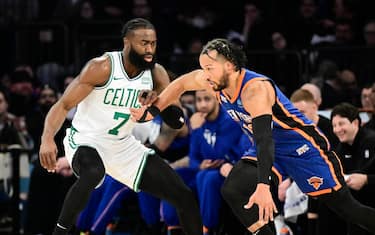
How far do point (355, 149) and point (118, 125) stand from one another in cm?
184

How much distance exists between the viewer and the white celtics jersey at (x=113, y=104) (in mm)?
6461

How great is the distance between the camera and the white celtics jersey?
6461mm

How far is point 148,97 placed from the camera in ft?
20.6

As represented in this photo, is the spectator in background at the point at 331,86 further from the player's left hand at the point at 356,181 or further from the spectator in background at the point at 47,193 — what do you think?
the spectator in background at the point at 47,193

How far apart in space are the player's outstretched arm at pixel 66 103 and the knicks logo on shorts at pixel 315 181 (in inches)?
60.6

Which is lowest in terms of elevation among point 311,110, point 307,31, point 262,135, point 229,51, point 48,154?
point 48,154

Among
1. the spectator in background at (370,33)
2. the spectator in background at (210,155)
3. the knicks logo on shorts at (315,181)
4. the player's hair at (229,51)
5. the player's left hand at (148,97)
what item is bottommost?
the spectator in background at (210,155)

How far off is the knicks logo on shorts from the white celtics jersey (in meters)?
1.27

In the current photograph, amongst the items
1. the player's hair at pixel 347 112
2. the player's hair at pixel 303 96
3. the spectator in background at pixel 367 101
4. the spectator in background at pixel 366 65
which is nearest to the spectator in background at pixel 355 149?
the player's hair at pixel 347 112

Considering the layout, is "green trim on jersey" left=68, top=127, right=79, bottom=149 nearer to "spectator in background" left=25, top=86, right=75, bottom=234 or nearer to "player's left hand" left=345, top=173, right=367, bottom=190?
"spectator in background" left=25, top=86, right=75, bottom=234

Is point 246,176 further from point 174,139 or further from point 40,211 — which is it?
point 40,211

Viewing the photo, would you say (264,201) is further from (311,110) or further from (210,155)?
(210,155)

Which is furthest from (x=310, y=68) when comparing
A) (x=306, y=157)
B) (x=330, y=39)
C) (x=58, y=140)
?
(x=306, y=157)

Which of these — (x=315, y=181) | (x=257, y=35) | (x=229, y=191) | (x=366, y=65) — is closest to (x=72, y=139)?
(x=229, y=191)
